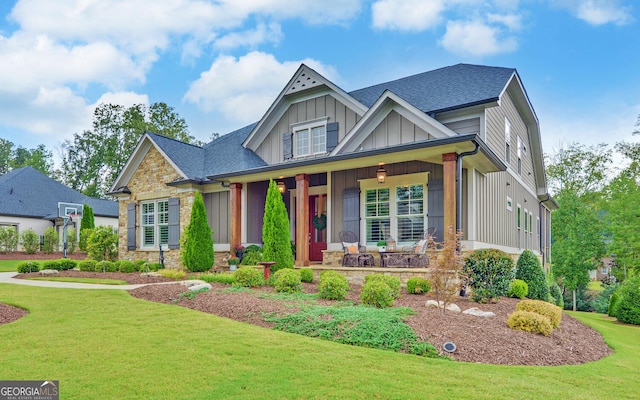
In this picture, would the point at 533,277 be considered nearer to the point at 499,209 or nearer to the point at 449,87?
the point at 499,209

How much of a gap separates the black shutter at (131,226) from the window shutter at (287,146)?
20.9 ft

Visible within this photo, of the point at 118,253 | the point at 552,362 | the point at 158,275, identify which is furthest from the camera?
the point at 118,253

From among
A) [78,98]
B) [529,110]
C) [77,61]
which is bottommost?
[529,110]

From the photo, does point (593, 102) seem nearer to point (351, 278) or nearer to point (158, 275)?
point (351, 278)

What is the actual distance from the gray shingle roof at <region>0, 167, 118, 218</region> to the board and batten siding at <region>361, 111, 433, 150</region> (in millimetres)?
24190

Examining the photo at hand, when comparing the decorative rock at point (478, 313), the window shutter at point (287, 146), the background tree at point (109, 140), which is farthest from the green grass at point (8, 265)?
the decorative rock at point (478, 313)

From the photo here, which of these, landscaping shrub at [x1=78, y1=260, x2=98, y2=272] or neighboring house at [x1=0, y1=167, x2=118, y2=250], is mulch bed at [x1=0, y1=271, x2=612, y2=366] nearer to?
landscaping shrub at [x1=78, y1=260, x2=98, y2=272]

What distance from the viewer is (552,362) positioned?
4949 millimetres

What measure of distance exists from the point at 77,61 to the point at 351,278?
575 inches

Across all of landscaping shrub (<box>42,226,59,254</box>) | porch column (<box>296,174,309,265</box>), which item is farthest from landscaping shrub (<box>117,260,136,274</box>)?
landscaping shrub (<box>42,226,59,254</box>)

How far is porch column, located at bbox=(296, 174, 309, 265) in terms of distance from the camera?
11.5 metres

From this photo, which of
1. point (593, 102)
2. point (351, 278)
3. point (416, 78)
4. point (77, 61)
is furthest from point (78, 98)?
point (593, 102)

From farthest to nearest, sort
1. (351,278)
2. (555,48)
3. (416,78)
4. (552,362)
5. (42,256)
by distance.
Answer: (42,256) → (555,48) → (416,78) → (351,278) → (552,362)

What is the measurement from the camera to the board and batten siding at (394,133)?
37.7 ft
